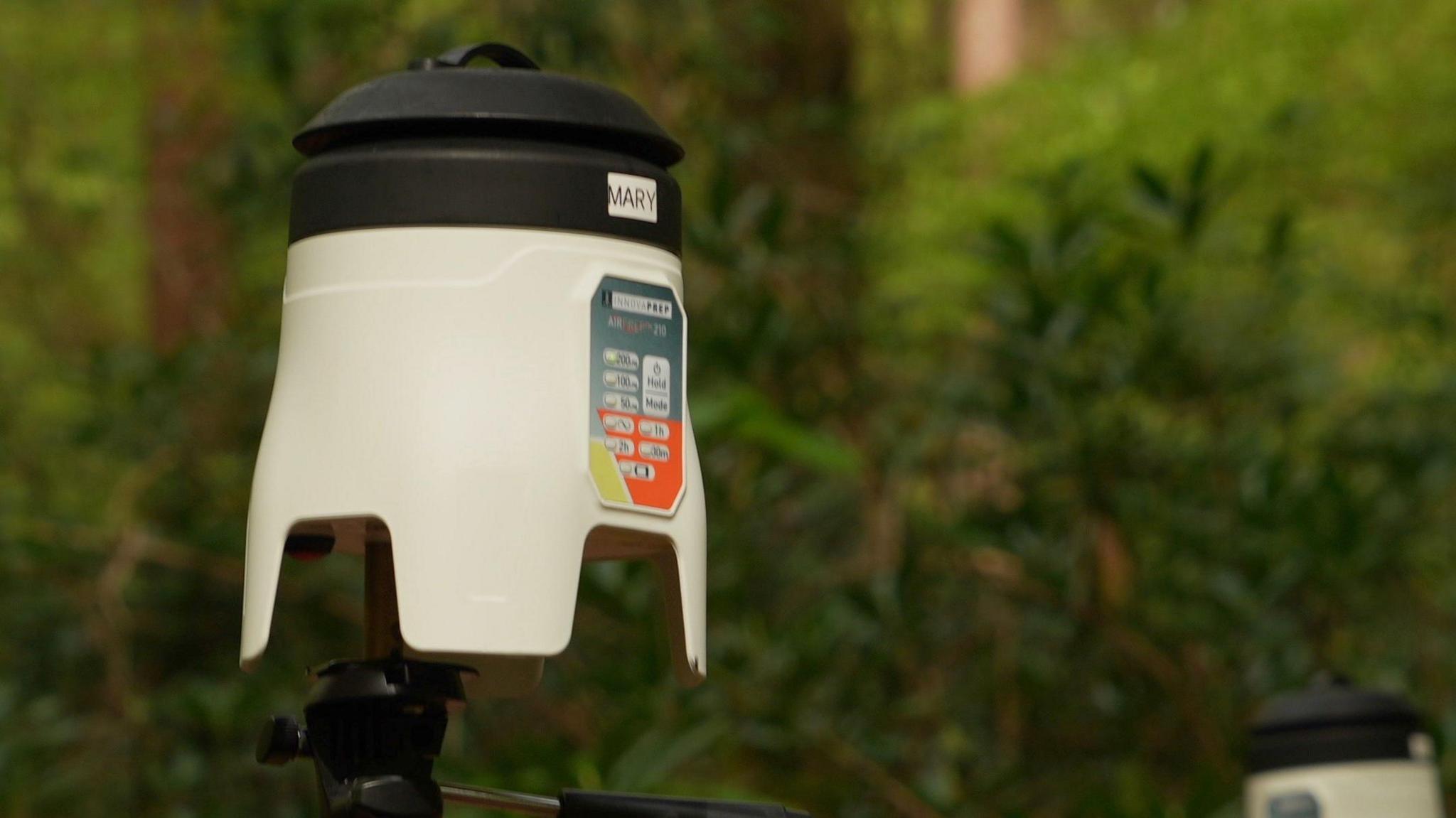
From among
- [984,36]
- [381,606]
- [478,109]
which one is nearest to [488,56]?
[478,109]

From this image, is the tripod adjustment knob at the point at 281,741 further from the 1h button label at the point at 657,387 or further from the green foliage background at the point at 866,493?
the green foliage background at the point at 866,493

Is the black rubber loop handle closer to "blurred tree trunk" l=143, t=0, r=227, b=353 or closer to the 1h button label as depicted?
the 1h button label

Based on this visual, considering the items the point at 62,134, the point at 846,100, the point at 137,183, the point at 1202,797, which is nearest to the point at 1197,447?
the point at 1202,797

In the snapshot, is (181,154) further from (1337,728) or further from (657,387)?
(657,387)

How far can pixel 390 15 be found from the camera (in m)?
3.91

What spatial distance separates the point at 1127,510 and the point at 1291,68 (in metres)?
1.92

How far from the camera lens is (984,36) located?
8.78 m

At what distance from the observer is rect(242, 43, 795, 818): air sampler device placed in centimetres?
108

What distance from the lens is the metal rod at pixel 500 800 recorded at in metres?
1.22

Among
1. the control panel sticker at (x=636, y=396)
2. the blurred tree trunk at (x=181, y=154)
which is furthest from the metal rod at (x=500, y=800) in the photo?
the blurred tree trunk at (x=181, y=154)

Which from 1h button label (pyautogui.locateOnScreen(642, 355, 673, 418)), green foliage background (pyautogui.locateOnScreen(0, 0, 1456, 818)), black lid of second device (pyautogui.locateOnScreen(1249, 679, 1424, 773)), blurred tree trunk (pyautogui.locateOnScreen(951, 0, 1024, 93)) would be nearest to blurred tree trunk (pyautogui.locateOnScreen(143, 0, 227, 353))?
green foliage background (pyautogui.locateOnScreen(0, 0, 1456, 818))

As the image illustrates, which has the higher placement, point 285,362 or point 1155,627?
point 285,362

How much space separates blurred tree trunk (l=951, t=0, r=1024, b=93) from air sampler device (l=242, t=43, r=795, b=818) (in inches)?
293

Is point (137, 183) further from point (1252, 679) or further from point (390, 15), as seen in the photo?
point (1252, 679)
